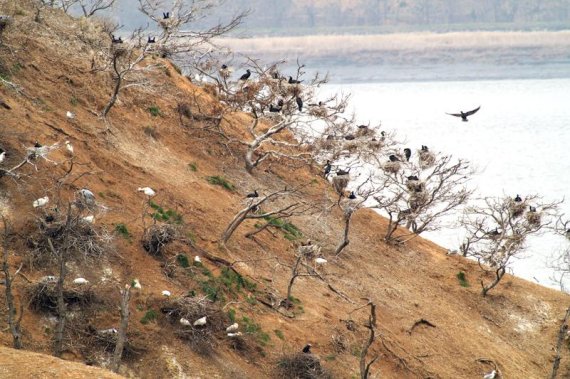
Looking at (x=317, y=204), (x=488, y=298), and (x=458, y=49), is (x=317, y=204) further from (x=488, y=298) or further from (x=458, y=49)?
(x=458, y=49)

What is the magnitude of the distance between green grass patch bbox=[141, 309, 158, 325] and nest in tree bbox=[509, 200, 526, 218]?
14780mm

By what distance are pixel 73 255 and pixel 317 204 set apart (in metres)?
11.9

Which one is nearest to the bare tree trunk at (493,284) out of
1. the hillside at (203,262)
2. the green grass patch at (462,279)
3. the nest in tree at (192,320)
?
the hillside at (203,262)

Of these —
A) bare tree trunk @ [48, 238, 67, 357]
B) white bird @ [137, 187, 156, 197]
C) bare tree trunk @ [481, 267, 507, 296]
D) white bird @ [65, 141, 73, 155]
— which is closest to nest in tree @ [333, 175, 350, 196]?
bare tree trunk @ [481, 267, 507, 296]

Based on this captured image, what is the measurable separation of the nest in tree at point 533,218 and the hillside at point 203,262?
7.16 ft

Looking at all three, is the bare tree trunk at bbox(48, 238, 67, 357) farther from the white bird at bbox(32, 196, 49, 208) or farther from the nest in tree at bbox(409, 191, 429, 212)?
the nest in tree at bbox(409, 191, 429, 212)

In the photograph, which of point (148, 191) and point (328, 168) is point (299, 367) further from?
point (328, 168)

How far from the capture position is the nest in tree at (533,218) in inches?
1229

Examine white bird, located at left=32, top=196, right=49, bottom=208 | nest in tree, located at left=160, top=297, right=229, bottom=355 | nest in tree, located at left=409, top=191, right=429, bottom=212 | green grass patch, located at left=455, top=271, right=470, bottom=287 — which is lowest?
green grass patch, located at left=455, top=271, right=470, bottom=287

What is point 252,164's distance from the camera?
31812 millimetres

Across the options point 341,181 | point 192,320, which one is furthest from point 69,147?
point 341,181

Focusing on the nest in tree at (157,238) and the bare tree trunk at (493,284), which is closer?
the nest in tree at (157,238)

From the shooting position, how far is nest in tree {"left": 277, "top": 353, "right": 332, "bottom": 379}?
68.6 feet

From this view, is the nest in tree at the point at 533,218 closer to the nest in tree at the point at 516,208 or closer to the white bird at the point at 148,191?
the nest in tree at the point at 516,208
